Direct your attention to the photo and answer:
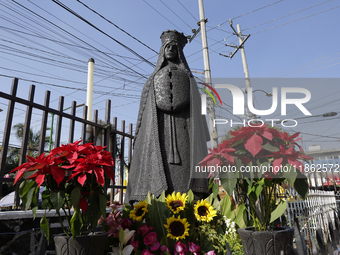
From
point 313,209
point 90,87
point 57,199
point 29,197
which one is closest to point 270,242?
point 57,199

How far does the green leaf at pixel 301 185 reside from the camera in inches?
55.9

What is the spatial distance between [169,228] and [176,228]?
55mm

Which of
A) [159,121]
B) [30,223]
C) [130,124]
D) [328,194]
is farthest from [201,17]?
[30,223]

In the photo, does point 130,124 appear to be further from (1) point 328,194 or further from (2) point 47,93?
(1) point 328,194

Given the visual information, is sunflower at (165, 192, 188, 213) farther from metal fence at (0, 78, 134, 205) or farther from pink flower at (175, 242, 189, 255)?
metal fence at (0, 78, 134, 205)

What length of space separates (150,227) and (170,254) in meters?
0.26

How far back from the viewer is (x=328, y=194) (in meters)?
6.33

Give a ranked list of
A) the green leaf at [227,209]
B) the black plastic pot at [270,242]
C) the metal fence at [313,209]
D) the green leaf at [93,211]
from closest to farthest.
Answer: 1. the black plastic pot at [270,242]
2. the green leaf at [93,211]
3. the green leaf at [227,209]
4. the metal fence at [313,209]

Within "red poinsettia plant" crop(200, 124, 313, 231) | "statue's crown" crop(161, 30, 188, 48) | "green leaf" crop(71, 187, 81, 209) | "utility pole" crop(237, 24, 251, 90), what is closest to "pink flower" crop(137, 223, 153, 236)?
"green leaf" crop(71, 187, 81, 209)

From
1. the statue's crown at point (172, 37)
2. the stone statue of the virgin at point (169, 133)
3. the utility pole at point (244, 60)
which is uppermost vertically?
the utility pole at point (244, 60)

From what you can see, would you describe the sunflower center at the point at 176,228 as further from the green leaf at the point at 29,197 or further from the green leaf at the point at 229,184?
the green leaf at the point at 29,197


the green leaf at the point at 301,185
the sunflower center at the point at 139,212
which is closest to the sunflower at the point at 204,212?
the sunflower center at the point at 139,212

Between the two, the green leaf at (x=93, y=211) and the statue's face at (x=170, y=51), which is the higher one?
the statue's face at (x=170, y=51)

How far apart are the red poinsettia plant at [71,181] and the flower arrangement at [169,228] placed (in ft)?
1.22
